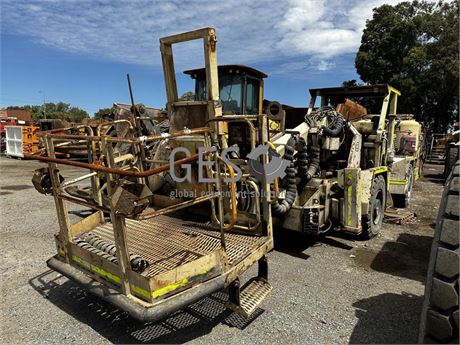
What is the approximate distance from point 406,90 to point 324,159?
1741cm

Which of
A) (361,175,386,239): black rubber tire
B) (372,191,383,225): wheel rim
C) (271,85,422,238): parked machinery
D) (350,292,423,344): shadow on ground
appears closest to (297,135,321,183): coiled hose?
(271,85,422,238): parked machinery

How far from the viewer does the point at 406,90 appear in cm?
1994

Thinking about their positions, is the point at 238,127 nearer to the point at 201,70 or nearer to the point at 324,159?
the point at 324,159

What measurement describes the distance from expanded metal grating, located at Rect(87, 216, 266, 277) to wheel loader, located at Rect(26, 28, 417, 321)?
0.01m

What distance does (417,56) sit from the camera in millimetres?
19375

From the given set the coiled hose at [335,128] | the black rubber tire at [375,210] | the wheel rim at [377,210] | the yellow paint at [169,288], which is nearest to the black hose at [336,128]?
the coiled hose at [335,128]

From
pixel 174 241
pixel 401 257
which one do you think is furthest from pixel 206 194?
pixel 401 257

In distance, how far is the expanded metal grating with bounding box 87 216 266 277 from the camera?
316 centimetres

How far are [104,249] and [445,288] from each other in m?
2.67

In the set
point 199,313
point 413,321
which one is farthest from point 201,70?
point 413,321

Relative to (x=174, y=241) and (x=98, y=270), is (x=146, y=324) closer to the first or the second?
(x=98, y=270)

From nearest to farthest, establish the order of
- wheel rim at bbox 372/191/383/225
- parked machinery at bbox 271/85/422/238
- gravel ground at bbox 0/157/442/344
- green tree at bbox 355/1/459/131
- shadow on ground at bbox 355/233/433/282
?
gravel ground at bbox 0/157/442/344 → shadow on ground at bbox 355/233/433/282 → parked machinery at bbox 271/85/422/238 → wheel rim at bbox 372/191/383/225 → green tree at bbox 355/1/459/131

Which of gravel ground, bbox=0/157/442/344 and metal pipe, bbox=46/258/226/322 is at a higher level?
metal pipe, bbox=46/258/226/322

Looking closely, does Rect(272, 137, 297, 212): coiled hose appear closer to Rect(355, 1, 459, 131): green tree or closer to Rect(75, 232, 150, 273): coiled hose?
Rect(75, 232, 150, 273): coiled hose
